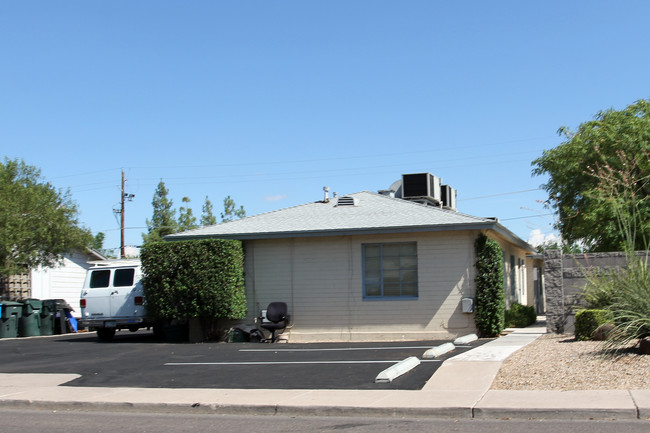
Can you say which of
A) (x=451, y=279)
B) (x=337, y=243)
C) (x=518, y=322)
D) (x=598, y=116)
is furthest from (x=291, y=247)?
(x=598, y=116)

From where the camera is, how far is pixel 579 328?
1302 centimetres

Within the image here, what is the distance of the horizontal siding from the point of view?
58.3ft

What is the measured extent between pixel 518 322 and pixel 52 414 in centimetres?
1386

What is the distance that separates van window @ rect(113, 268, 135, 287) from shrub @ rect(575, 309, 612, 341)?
1229 centimetres

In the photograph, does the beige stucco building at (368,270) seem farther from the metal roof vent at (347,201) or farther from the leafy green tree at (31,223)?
the leafy green tree at (31,223)

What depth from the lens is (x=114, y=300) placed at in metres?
19.8

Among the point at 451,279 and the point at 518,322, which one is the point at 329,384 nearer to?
the point at 451,279

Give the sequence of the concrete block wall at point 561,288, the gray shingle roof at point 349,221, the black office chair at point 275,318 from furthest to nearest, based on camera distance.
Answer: the black office chair at point 275,318, the gray shingle roof at point 349,221, the concrete block wall at point 561,288

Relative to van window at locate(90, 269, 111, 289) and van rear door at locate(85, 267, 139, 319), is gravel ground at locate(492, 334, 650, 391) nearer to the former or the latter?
van rear door at locate(85, 267, 139, 319)

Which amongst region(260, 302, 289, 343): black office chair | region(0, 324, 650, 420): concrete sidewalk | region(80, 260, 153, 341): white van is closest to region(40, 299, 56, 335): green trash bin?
region(80, 260, 153, 341): white van

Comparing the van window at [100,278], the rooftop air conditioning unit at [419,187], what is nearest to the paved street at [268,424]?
the van window at [100,278]

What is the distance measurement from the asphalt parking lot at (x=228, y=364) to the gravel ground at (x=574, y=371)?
1309 mm

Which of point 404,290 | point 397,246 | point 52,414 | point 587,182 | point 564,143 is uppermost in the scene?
point 564,143

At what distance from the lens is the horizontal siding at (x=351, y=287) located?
58.3 ft
